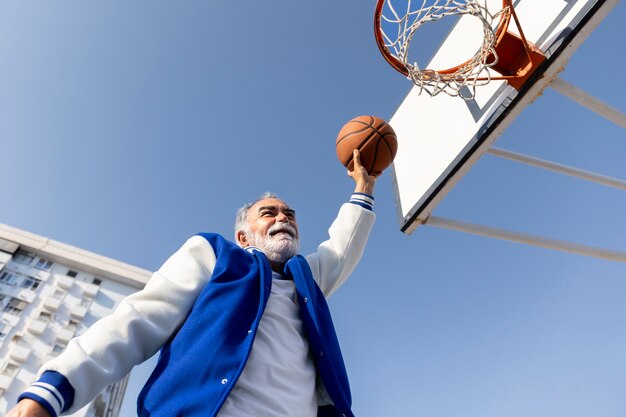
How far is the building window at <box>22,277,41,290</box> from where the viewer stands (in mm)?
33125

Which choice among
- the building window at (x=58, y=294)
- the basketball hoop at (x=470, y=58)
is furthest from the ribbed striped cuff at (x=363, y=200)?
the building window at (x=58, y=294)

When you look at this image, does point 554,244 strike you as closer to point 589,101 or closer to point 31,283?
point 589,101

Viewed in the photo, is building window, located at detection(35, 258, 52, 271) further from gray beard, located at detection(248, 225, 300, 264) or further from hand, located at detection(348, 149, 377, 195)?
gray beard, located at detection(248, 225, 300, 264)

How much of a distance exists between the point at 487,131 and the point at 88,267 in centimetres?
3776

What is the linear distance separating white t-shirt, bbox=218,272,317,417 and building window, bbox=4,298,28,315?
3570 centimetres

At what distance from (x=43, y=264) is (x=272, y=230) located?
38145 millimetres

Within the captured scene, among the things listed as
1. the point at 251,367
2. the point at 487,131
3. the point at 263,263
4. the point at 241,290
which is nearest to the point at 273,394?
the point at 251,367

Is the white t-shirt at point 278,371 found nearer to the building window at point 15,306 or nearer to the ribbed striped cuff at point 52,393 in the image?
the ribbed striped cuff at point 52,393

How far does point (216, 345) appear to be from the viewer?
186 cm

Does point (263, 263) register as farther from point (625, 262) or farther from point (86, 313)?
point (86, 313)

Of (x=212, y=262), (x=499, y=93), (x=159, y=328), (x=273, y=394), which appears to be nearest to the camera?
(x=273, y=394)

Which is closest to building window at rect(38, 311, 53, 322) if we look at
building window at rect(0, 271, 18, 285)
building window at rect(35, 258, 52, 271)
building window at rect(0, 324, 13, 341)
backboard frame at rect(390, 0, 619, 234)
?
building window at rect(0, 324, 13, 341)

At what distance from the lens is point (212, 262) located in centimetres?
230

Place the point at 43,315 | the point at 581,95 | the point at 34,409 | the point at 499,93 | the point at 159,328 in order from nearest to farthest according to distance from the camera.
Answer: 1. the point at 34,409
2. the point at 159,328
3. the point at 581,95
4. the point at 499,93
5. the point at 43,315
